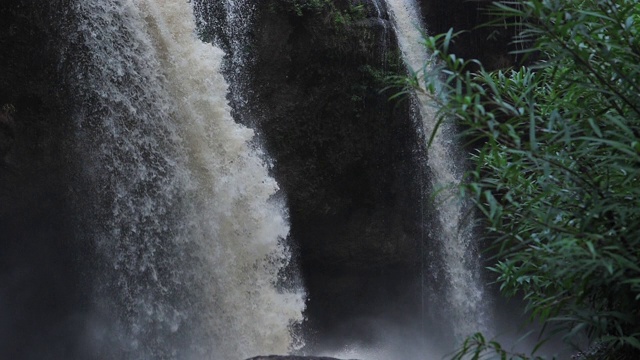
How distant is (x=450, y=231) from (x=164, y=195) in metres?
4.80

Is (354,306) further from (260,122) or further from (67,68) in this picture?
(67,68)

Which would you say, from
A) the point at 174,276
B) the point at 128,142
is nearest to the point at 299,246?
the point at 174,276

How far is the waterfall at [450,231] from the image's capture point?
10.7 metres

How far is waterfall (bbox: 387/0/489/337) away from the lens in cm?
1070

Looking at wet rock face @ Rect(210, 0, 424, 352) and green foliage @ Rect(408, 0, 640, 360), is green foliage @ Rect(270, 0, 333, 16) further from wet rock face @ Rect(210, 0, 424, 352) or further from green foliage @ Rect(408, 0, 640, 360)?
green foliage @ Rect(408, 0, 640, 360)

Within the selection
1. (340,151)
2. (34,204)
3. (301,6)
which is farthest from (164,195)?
(301,6)

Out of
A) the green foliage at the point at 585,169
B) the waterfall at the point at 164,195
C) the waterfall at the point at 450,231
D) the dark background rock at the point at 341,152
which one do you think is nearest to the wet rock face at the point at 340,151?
the dark background rock at the point at 341,152

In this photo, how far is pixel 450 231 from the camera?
10750mm

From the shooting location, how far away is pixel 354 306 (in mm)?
10953

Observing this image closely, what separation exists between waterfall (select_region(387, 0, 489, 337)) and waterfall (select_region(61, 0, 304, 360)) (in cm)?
357

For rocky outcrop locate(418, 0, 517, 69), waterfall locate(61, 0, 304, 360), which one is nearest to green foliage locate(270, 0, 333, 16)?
waterfall locate(61, 0, 304, 360)

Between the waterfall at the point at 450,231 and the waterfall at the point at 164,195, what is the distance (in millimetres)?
3567

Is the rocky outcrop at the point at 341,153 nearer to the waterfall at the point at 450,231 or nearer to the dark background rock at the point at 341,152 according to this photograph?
the dark background rock at the point at 341,152

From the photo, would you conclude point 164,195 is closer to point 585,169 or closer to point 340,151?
point 340,151
